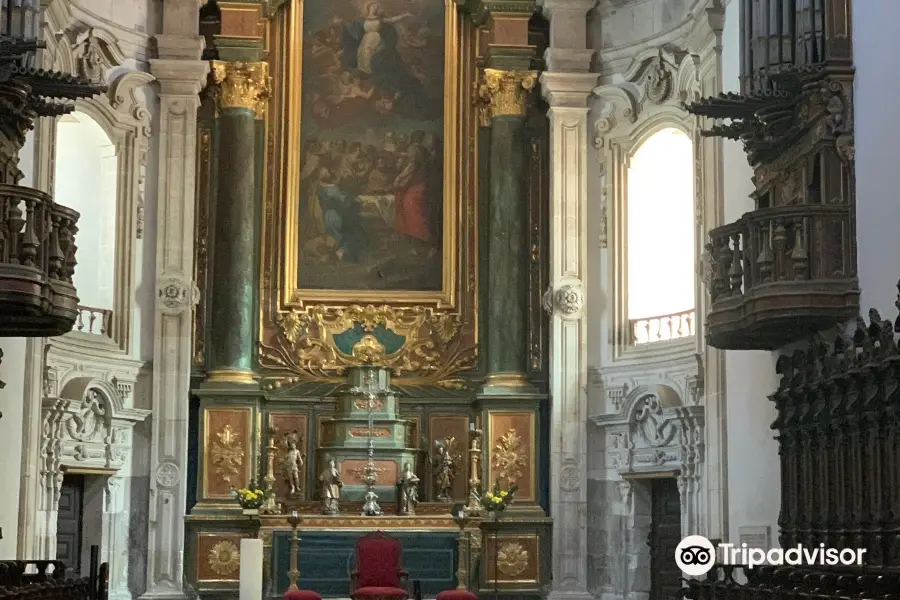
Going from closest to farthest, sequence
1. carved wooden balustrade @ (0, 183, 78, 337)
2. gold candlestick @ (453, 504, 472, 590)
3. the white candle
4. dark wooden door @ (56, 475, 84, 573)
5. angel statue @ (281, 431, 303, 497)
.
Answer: the white candle → carved wooden balustrade @ (0, 183, 78, 337) → gold candlestick @ (453, 504, 472, 590) → dark wooden door @ (56, 475, 84, 573) → angel statue @ (281, 431, 303, 497)

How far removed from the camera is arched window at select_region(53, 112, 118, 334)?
22.7m

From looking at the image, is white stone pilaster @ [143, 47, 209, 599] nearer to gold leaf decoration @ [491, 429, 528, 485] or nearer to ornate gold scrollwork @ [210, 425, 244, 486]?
ornate gold scrollwork @ [210, 425, 244, 486]

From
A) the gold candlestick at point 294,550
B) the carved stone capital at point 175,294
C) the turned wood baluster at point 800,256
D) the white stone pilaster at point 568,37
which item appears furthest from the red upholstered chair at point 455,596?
the white stone pilaster at point 568,37

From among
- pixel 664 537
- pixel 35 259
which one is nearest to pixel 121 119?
pixel 35 259

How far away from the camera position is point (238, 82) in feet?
77.7

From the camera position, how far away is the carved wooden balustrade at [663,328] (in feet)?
73.9

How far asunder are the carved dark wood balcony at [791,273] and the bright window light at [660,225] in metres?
5.90

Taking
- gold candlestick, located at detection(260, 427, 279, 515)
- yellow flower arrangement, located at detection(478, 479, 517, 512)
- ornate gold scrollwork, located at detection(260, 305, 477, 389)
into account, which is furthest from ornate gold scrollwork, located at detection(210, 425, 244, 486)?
yellow flower arrangement, located at detection(478, 479, 517, 512)

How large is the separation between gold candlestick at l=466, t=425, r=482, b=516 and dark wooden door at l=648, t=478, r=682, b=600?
244 cm

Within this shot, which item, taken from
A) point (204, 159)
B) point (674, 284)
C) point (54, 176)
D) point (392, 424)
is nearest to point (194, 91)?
point (204, 159)

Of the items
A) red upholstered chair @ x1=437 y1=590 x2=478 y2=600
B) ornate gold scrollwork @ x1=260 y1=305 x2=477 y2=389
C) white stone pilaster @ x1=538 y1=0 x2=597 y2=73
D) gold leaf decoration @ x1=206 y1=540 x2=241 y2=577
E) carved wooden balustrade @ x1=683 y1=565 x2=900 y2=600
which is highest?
white stone pilaster @ x1=538 y1=0 x2=597 y2=73

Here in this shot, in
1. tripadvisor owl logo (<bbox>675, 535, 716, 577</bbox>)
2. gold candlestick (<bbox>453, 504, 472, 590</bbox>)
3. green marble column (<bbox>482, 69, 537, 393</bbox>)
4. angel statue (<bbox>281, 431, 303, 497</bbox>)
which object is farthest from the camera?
green marble column (<bbox>482, 69, 537, 393</bbox>)

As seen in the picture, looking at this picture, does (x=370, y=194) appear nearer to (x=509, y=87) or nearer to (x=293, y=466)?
(x=509, y=87)

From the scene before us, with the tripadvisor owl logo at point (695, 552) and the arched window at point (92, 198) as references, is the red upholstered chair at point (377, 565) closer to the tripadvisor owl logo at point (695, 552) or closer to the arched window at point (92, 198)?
the tripadvisor owl logo at point (695, 552)
